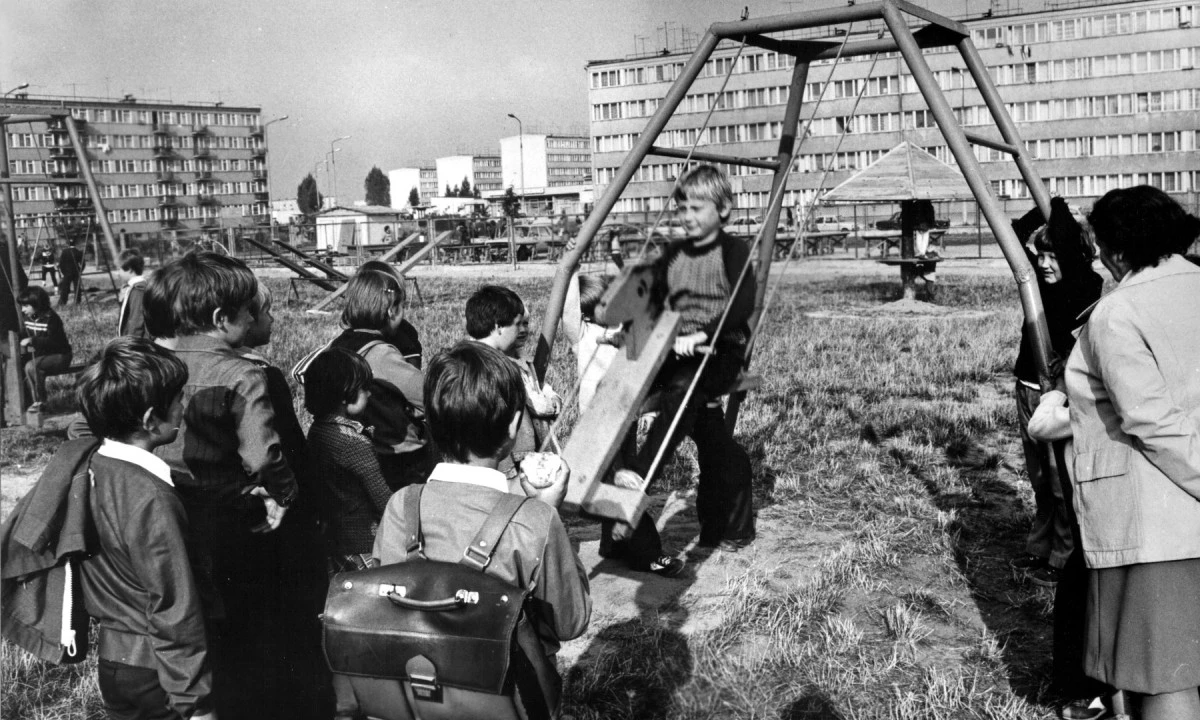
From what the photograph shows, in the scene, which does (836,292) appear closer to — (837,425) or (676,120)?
(837,425)

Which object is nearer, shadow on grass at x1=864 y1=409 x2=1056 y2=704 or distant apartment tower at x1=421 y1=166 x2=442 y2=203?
shadow on grass at x1=864 y1=409 x2=1056 y2=704

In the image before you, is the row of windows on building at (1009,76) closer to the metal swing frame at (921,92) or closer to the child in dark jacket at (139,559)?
the metal swing frame at (921,92)

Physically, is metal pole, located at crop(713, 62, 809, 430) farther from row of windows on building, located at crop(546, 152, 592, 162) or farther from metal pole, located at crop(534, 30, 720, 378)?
row of windows on building, located at crop(546, 152, 592, 162)

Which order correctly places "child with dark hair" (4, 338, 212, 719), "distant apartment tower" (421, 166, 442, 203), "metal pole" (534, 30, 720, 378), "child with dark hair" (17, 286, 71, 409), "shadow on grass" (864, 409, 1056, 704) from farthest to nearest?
"distant apartment tower" (421, 166, 442, 203) → "child with dark hair" (17, 286, 71, 409) → "metal pole" (534, 30, 720, 378) → "shadow on grass" (864, 409, 1056, 704) → "child with dark hair" (4, 338, 212, 719)

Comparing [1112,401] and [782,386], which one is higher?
[1112,401]

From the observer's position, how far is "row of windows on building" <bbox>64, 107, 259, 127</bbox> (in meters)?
86.7

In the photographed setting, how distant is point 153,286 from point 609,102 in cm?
7749

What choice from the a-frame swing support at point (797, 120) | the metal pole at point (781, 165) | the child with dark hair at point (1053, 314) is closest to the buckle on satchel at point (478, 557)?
the a-frame swing support at point (797, 120)

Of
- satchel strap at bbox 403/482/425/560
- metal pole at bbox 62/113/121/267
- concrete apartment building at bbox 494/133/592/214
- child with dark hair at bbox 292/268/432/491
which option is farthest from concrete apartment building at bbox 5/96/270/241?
satchel strap at bbox 403/482/425/560

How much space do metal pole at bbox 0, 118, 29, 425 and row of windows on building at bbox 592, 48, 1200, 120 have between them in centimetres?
4790

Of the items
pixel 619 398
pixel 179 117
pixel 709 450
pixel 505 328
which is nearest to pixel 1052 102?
pixel 709 450

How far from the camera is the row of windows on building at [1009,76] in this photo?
199ft

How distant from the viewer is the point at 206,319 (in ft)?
10.1

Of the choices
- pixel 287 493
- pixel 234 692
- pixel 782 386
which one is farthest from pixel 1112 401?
pixel 782 386
